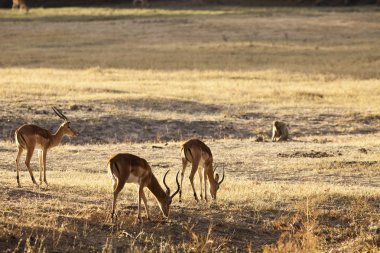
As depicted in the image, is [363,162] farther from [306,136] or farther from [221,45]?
[221,45]

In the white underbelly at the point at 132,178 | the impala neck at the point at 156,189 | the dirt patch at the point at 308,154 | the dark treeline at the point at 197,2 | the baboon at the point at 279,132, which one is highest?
the dark treeline at the point at 197,2

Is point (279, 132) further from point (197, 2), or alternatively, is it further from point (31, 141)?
point (197, 2)

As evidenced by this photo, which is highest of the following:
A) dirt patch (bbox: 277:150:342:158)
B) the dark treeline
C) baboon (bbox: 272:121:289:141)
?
the dark treeline

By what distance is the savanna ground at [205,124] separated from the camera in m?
11.8

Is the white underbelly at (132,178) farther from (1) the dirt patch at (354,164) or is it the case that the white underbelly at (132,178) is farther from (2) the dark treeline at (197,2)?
(2) the dark treeline at (197,2)

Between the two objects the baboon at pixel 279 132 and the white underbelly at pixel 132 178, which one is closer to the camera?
the white underbelly at pixel 132 178

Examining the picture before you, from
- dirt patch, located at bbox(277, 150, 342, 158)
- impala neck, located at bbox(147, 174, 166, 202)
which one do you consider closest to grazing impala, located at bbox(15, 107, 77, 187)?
impala neck, located at bbox(147, 174, 166, 202)

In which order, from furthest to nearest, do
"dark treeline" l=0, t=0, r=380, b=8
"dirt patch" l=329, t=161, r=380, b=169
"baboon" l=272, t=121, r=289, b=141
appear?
"dark treeline" l=0, t=0, r=380, b=8
"baboon" l=272, t=121, r=289, b=141
"dirt patch" l=329, t=161, r=380, b=169

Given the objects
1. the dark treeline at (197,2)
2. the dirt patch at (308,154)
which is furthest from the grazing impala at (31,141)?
the dark treeline at (197,2)

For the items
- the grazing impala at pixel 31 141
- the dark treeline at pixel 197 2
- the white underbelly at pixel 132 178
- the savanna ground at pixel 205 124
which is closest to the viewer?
the white underbelly at pixel 132 178

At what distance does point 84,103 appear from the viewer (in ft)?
86.8

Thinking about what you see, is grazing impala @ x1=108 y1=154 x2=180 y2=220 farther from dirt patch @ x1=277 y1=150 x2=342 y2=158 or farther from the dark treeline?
the dark treeline

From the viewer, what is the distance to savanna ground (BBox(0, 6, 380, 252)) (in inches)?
464

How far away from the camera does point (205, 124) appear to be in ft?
81.2
